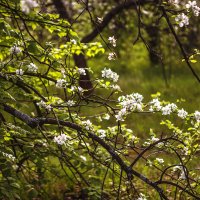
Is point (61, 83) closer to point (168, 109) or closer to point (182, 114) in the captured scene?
point (168, 109)

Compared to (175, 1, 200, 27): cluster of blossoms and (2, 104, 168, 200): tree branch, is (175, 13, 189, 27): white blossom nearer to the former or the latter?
(175, 1, 200, 27): cluster of blossoms

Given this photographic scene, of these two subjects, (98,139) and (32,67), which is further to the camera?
(32,67)

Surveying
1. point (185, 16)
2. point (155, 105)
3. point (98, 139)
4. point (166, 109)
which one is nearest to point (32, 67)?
point (98, 139)

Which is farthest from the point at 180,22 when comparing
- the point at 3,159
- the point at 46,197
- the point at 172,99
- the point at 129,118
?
the point at 172,99

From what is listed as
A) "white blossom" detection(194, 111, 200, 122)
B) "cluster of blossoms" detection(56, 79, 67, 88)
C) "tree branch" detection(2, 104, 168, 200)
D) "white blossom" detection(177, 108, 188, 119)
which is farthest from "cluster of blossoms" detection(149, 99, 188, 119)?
"cluster of blossoms" detection(56, 79, 67, 88)

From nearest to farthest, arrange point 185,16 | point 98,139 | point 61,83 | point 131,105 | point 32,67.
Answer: point 185,16 < point 131,105 < point 61,83 < point 98,139 < point 32,67

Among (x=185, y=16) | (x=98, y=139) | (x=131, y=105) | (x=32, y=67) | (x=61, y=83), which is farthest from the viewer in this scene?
(x=32, y=67)

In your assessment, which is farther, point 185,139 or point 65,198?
point 65,198

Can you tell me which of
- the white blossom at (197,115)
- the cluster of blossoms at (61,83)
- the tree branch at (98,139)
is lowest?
the tree branch at (98,139)

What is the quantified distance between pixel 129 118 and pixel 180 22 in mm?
8136

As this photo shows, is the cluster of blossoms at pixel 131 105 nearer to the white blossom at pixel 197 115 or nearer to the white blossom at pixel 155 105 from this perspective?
the white blossom at pixel 155 105

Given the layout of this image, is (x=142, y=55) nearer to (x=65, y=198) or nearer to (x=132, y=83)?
(x=132, y=83)

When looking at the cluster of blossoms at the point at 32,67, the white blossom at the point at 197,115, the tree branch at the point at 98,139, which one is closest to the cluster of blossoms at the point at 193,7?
the white blossom at the point at 197,115

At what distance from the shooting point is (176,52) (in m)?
17.1
